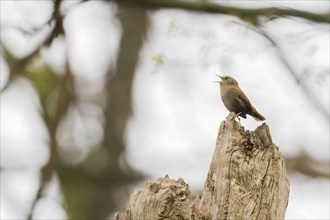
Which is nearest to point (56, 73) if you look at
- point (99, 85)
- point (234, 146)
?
point (99, 85)

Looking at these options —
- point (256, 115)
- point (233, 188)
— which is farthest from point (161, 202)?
point (256, 115)

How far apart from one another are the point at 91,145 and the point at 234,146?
2.25 m

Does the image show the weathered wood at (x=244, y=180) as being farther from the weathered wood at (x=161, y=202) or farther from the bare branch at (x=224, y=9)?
the bare branch at (x=224, y=9)

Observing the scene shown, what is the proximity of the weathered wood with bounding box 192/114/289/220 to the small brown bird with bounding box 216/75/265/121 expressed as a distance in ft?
1.29

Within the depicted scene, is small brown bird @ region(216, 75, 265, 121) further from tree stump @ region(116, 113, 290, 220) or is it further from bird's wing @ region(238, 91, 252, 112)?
tree stump @ region(116, 113, 290, 220)

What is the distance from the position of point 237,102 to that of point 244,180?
0.84 meters

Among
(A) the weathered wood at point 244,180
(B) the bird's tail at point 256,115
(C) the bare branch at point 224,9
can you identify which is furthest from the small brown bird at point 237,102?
(C) the bare branch at point 224,9

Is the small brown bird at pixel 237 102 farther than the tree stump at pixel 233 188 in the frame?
Yes

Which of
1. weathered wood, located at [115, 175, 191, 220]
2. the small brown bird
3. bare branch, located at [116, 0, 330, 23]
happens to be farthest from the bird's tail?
bare branch, located at [116, 0, 330, 23]

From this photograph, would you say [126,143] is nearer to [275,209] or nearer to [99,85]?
[99,85]

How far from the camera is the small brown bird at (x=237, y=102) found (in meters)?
5.07

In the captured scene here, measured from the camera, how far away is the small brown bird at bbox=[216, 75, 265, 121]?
507cm

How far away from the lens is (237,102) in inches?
203

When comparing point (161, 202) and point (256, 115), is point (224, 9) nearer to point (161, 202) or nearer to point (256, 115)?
point (256, 115)
